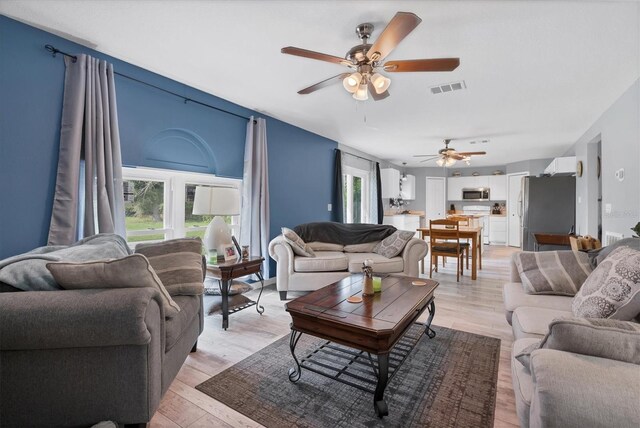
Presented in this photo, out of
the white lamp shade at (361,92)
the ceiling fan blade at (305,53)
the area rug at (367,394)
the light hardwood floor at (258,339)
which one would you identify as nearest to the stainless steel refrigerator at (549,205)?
the light hardwood floor at (258,339)

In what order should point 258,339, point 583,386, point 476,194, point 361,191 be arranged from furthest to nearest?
point 476,194 < point 361,191 < point 258,339 < point 583,386

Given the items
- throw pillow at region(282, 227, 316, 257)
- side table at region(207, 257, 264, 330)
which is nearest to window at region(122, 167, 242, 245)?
side table at region(207, 257, 264, 330)

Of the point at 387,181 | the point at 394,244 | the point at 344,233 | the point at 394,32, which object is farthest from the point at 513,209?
the point at 394,32

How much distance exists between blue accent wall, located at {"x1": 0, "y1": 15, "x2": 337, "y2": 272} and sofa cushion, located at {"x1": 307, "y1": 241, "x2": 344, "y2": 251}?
57 cm

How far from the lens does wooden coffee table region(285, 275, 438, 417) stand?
164 centimetres

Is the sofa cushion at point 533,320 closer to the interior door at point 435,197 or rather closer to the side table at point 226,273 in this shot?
the side table at point 226,273

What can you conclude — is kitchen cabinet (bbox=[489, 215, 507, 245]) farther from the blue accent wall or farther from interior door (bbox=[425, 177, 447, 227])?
the blue accent wall

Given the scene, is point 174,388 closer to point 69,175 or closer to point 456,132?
point 69,175

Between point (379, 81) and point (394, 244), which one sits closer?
point (379, 81)

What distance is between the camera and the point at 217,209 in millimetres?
2783

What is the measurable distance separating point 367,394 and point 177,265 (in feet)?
5.04

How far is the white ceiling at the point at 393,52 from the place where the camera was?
192 cm

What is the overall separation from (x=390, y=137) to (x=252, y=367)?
4455 mm

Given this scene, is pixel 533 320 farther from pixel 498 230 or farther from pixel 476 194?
pixel 476 194
